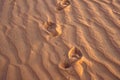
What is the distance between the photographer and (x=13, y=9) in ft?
13.7

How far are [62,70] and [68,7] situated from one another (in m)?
1.50

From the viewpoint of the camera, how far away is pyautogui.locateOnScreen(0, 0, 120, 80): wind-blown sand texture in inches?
111

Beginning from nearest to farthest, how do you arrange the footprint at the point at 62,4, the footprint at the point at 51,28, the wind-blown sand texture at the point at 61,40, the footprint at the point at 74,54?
the wind-blown sand texture at the point at 61,40, the footprint at the point at 74,54, the footprint at the point at 51,28, the footprint at the point at 62,4

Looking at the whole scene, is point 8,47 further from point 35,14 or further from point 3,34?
point 35,14

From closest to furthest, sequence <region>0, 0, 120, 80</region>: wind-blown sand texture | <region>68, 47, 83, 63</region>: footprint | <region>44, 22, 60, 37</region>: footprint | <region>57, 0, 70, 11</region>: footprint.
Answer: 1. <region>0, 0, 120, 80</region>: wind-blown sand texture
2. <region>68, 47, 83, 63</region>: footprint
3. <region>44, 22, 60, 37</region>: footprint
4. <region>57, 0, 70, 11</region>: footprint

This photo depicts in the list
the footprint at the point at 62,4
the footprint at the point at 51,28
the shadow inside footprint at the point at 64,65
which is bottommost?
the shadow inside footprint at the point at 64,65

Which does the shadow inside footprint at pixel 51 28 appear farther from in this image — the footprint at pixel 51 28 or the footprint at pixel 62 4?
the footprint at pixel 62 4

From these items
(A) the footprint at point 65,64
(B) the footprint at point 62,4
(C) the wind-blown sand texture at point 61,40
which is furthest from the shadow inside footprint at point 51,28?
(A) the footprint at point 65,64

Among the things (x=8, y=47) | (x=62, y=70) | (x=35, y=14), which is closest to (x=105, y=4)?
(x=35, y=14)

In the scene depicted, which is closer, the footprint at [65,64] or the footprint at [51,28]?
the footprint at [65,64]

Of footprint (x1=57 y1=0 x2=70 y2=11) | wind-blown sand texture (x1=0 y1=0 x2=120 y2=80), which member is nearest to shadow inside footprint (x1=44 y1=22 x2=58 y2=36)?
wind-blown sand texture (x1=0 y1=0 x2=120 y2=80)

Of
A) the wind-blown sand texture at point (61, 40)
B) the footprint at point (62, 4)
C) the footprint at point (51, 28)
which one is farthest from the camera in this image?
the footprint at point (62, 4)

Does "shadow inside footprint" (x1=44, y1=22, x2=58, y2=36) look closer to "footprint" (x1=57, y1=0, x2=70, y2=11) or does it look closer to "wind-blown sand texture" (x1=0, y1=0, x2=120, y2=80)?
"wind-blown sand texture" (x1=0, y1=0, x2=120, y2=80)

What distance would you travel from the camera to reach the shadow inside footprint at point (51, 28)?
344cm
